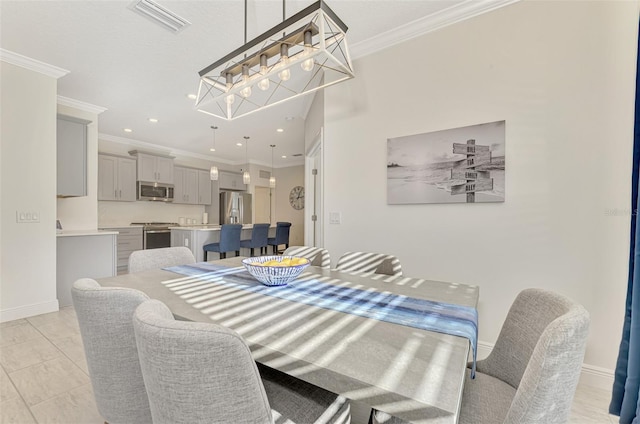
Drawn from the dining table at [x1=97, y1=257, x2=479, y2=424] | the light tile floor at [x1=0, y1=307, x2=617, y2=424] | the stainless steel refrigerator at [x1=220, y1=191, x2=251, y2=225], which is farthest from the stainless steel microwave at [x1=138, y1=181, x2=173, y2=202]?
the dining table at [x1=97, y1=257, x2=479, y2=424]

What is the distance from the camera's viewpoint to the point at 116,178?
553cm

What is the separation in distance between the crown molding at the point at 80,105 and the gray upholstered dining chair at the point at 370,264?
4.49 meters

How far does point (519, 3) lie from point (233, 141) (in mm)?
5295

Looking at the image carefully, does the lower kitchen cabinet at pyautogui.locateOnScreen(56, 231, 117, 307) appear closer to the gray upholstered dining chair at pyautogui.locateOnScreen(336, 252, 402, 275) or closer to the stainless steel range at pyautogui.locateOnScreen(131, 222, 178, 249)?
the stainless steel range at pyautogui.locateOnScreen(131, 222, 178, 249)

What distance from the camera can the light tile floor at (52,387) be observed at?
4.95ft

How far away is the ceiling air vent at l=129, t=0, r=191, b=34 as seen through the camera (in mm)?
2111

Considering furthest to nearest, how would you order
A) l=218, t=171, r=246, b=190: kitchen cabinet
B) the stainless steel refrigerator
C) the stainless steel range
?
l=218, t=171, r=246, b=190: kitchen cabinet → the stainless steel refrigerator → the stainless steel range

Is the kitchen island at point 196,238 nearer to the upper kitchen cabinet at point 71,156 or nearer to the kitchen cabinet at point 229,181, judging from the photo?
the upper kitchen cabinet at point 71,156

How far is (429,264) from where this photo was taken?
236 cm

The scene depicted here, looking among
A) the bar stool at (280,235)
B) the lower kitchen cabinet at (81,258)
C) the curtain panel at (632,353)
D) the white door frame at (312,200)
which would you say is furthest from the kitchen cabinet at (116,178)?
the curtain panel at (632,353)

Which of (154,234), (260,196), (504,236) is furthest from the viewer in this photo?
(260,196)

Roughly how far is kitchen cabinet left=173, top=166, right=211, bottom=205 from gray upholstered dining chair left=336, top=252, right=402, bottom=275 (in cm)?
583

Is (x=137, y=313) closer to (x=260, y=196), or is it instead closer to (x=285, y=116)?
(x=285, y=116)

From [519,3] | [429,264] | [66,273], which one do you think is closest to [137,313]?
[429,264]
